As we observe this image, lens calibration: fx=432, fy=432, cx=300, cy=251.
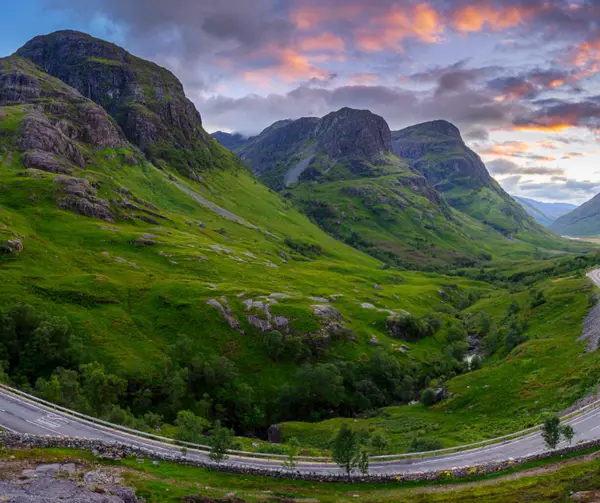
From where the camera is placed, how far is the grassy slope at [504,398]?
271 ft

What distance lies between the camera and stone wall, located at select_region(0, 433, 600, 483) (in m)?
49.0

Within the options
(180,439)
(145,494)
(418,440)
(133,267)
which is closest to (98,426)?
(180,439)

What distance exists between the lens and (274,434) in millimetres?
101875

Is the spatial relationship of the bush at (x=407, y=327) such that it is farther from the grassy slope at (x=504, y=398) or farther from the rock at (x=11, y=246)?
the rock at (x=11, y=246)

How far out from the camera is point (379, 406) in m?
125

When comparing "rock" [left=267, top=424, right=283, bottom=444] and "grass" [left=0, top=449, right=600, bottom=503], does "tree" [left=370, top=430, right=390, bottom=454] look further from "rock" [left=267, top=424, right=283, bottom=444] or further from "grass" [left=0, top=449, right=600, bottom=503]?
"rock" [left=267, top=424, right=283, bottom=444]

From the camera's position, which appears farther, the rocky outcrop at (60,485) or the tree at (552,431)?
the tree at (552,431)

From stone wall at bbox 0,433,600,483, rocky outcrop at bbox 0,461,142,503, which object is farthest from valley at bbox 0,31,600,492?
rocky outcrop at bbox 0,461,142,503

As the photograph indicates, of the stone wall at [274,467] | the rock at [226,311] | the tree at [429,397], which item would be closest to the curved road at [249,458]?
the stone wall at [274,467]

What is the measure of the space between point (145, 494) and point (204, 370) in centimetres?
7314

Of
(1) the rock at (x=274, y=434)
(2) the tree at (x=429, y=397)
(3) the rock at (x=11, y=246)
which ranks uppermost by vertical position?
(3) the rock at (x=11, y=246)

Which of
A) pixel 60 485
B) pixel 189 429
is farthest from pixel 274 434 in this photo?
pixel 60 485

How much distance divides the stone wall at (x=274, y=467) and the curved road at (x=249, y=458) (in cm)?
265

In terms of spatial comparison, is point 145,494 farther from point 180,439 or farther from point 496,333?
point 496,333
